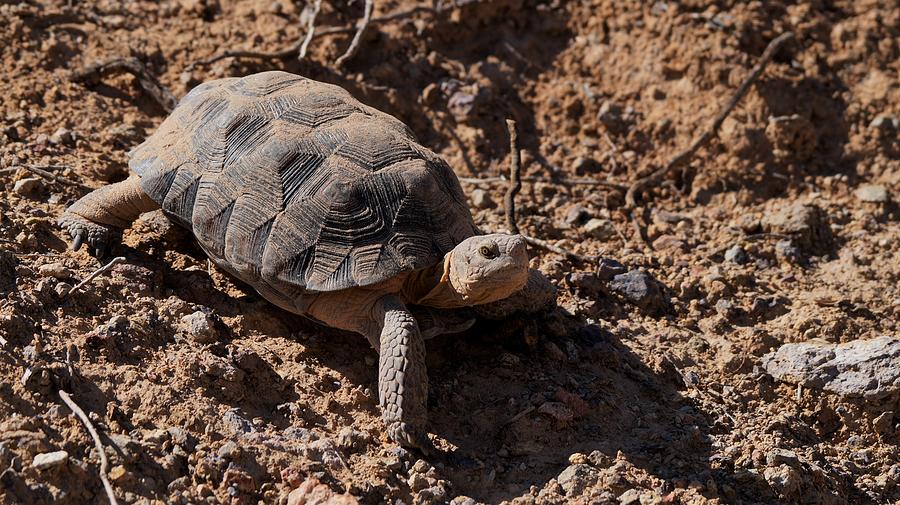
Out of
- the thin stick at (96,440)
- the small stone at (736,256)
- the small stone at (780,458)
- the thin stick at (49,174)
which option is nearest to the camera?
the thin stick at (96,440)

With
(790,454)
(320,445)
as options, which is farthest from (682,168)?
(320,445)

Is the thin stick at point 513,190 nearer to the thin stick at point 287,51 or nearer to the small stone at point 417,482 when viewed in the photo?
the thin stick at point 287,51

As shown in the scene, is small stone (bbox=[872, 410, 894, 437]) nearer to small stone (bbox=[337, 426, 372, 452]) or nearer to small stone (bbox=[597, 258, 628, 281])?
small stone (bbox=[597, 258, 628, 281])

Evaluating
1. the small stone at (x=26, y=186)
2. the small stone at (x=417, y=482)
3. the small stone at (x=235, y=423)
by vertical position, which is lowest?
the small stone at (x=417, y=482)

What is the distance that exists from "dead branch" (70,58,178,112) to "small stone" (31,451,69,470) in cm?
303

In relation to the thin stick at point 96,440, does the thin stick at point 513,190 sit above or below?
above

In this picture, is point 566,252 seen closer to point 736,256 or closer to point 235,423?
point 736,256

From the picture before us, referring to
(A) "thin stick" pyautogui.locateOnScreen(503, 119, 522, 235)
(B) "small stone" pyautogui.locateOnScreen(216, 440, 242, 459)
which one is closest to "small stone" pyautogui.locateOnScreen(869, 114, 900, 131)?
(A) "thin stick" pyautogui.locateOnScreen(503, 119, 522, 235)

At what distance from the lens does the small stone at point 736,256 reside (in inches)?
231

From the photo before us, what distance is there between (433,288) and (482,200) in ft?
5.62

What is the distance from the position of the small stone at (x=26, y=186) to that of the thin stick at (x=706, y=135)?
3662 mm

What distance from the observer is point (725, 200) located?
21.4 ft

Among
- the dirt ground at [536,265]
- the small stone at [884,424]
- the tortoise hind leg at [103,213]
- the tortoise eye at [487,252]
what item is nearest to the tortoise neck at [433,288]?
the tortoise eye at [487,252]

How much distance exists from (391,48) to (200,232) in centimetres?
286
